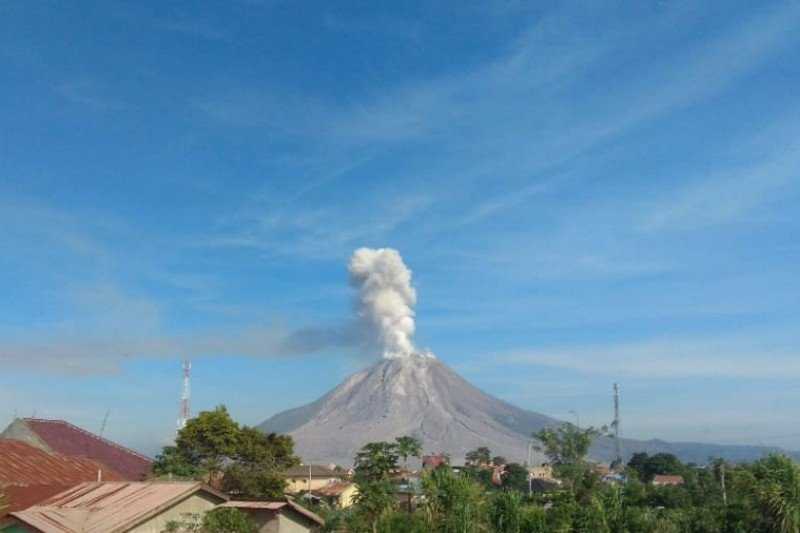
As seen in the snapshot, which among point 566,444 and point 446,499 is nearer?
point 446,499

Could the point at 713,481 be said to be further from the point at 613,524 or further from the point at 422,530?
the point at 422,530

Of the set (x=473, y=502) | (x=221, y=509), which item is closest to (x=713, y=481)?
(x=473, y=502)

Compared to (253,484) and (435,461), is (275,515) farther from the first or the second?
(435,461)

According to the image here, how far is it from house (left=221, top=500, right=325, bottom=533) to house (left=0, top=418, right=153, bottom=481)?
45.6 meters

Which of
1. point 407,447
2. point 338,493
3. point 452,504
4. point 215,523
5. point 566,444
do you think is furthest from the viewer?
point 566,444

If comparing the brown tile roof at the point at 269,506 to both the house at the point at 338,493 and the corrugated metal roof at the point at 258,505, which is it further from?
the house at the point at 338,493

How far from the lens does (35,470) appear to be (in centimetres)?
5116

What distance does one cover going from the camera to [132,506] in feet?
99.5

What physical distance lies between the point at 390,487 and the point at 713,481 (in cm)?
5027

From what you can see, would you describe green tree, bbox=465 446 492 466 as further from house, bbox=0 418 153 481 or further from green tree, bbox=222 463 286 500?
green tree, bbox=222 463 286 500

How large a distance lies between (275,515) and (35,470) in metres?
25.6

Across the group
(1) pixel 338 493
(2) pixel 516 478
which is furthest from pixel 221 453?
(2) pixel 516 478

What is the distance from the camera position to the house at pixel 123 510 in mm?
29312

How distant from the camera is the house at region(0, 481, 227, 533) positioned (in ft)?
96.2
